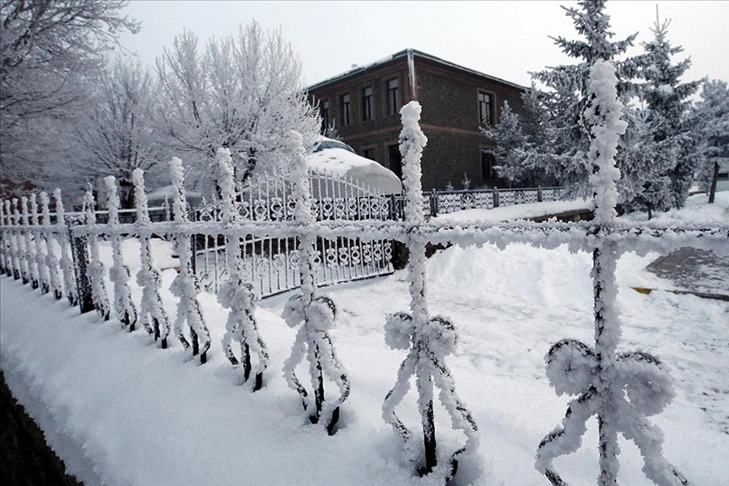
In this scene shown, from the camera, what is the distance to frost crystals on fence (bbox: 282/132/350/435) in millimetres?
1776

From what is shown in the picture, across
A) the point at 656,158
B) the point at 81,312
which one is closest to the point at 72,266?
the point at 81,312

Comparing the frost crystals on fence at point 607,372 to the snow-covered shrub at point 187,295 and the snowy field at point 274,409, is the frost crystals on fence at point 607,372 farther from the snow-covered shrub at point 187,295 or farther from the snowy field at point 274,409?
the snow-covered shrub at point 187,295

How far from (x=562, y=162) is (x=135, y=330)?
1469 cm

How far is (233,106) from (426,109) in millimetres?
11120

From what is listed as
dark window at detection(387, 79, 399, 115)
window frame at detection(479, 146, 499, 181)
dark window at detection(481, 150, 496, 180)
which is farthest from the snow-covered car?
dark window at detection(481, 150, 496, 180)

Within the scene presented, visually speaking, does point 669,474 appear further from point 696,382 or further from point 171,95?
point 171,95

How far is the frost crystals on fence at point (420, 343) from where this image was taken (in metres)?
1.42


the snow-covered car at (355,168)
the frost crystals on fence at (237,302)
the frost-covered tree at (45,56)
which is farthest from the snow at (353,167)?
the frost crystals on fence at (237,302)

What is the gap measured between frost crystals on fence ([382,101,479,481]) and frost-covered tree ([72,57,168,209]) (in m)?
20.1

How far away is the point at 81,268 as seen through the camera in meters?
3.88

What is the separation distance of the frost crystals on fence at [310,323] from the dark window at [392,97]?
2069 cm

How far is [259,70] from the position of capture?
580 inches

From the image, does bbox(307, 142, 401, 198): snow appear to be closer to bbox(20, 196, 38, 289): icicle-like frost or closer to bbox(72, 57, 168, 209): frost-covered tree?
bbox(20, 196, 38, 289): icicle-like frost

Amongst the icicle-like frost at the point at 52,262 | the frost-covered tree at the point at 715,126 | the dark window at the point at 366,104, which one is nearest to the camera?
the icicle-like frost at the point at 52,262
